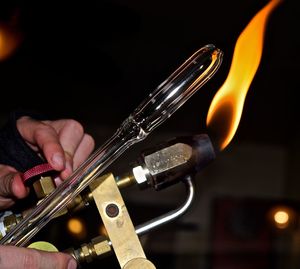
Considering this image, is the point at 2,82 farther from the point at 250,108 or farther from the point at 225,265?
the point at 225,265

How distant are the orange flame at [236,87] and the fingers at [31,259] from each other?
0.71 feet

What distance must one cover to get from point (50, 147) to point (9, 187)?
0.08 meters

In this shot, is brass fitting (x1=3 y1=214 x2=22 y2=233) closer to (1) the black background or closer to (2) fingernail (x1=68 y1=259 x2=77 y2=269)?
(2) fingernail (x1=68 y1=259 x2=77 y2=269)

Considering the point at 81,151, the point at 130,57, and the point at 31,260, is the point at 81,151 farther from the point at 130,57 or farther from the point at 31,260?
the point at 130,57

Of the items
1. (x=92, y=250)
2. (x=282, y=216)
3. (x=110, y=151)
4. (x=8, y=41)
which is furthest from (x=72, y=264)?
(x=282, y=216)

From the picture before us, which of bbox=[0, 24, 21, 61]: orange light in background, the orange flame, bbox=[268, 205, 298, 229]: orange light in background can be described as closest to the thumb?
the orange flame

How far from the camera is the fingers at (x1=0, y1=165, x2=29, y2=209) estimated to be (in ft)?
1.94

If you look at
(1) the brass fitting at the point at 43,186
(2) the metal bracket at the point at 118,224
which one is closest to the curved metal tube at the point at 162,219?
(2) the metal bracket at the point at 118,224

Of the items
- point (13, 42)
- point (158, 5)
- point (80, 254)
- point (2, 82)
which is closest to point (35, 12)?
point (13, 42)

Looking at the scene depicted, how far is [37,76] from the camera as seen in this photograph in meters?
2.91

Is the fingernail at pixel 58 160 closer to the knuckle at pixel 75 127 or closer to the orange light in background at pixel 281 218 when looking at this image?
the knuckle at pixel 75 127

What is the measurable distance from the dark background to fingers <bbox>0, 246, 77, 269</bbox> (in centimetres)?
183

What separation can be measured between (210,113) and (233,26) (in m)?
2.06

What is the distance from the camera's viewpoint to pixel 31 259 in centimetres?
51
